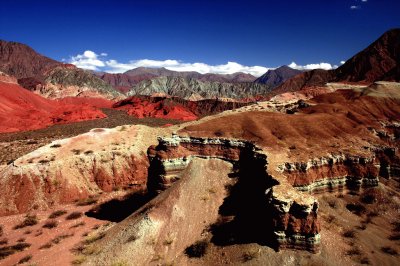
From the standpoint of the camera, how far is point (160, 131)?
144ft

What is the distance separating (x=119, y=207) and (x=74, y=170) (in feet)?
22.9

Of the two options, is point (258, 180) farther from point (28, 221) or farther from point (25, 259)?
point (28, 221)


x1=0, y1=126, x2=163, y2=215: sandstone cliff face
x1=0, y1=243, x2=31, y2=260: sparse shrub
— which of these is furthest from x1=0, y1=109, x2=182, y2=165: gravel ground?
x1=0, y1=243, x2=31, y2=260: sparse shrub

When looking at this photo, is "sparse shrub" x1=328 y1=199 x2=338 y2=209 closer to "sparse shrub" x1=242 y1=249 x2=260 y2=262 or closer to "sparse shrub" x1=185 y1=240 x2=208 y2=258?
"sparse shrub" x1=242 y1=249 x2=260 y2=262

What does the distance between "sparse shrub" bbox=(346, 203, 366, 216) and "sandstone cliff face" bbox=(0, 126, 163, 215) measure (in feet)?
69.1

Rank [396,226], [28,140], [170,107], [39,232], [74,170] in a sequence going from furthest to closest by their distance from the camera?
[170,107] → [28,140] → [74,170] → [39,232] → [396,226]

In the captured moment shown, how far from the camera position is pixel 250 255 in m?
17.1

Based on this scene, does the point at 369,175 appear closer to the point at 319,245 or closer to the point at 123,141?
the point at 319,245

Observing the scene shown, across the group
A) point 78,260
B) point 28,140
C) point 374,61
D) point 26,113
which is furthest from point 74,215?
point 374,61

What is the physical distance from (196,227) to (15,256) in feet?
40.8

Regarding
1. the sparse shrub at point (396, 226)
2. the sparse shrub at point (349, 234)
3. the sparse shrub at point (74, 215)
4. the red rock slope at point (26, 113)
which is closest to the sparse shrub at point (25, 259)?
the sparse shrub at point (74, 215)

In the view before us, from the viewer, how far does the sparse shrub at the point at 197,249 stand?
18.8 m

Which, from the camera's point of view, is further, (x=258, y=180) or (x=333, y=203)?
(x=333, y=203)

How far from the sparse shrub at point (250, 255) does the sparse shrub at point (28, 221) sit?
19.3 metres
